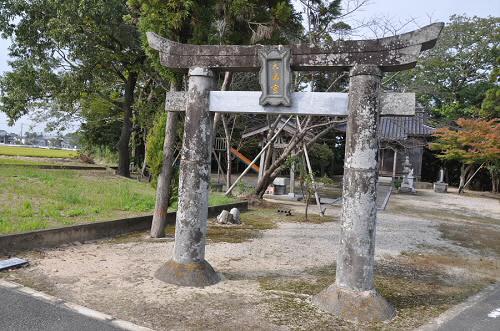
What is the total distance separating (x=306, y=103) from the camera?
5.58 m

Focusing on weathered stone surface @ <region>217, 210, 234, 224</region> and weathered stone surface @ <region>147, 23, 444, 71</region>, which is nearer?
weathered stone surface @ <region>147, 23, 444, 71</region>

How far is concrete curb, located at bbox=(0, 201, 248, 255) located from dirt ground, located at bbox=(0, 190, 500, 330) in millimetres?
261

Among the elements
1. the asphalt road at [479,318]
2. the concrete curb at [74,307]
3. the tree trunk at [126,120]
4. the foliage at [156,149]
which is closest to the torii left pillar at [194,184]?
the concrete curb at [74,307]

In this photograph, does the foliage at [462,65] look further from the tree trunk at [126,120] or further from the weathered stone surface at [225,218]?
the weathered stone surface at [225,218]

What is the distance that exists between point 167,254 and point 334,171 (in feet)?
86.7

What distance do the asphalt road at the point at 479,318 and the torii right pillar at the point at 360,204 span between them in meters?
0.70

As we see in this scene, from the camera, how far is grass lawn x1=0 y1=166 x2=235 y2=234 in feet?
27.0

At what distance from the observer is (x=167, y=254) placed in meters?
7.38

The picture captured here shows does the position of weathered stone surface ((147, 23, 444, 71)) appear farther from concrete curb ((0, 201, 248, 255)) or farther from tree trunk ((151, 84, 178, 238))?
concrete curb ((0, 201, 248, 255))

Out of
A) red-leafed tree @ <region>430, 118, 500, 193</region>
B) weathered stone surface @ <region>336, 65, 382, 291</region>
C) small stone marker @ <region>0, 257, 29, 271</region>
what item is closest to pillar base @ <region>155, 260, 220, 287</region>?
weathered stone surface @ <region>336, 65, 382, 291</region>

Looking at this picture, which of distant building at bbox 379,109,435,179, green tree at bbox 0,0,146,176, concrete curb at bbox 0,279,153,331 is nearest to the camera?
concrete curb at bbox 0,279,153,331

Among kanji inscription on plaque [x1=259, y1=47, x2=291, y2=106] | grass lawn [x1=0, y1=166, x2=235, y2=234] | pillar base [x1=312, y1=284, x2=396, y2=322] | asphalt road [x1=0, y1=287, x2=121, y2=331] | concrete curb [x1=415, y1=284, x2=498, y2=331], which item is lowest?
concrete curb [x1=415, y1=284, x2=498, y2=331]

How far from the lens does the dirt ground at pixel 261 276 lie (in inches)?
188

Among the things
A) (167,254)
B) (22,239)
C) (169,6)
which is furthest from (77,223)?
(169,6)
